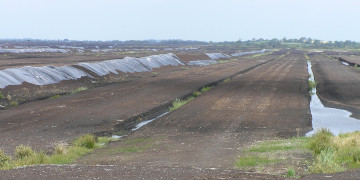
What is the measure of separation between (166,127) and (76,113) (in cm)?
676

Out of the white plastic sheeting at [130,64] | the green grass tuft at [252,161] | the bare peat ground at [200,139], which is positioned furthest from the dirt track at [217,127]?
the white plastic sheeting at [130,64]

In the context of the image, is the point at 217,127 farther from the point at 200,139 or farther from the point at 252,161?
the point at 252,161

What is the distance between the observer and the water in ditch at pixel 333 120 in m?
25.0

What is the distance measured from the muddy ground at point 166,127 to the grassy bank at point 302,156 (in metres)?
0.54

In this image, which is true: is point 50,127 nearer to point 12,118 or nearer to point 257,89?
point 12,118

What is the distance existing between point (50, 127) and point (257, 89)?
22.8m

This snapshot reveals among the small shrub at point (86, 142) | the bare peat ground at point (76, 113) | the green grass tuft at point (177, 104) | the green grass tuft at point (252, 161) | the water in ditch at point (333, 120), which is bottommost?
the water in ditch at point (333, 120)

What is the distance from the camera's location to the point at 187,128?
77.3ft

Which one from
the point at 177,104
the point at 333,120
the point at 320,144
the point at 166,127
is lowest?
the point at 333,120

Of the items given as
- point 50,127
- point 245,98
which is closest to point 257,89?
point 245,98

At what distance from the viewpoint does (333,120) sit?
27.8 meters

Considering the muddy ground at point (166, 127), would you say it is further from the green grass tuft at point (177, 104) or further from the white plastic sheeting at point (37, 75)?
the white plastic sheeting at point (37, 75)

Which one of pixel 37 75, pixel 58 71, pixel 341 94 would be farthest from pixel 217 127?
pixel 58 71

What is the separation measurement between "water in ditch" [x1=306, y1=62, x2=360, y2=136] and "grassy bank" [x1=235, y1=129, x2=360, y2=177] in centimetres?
512
